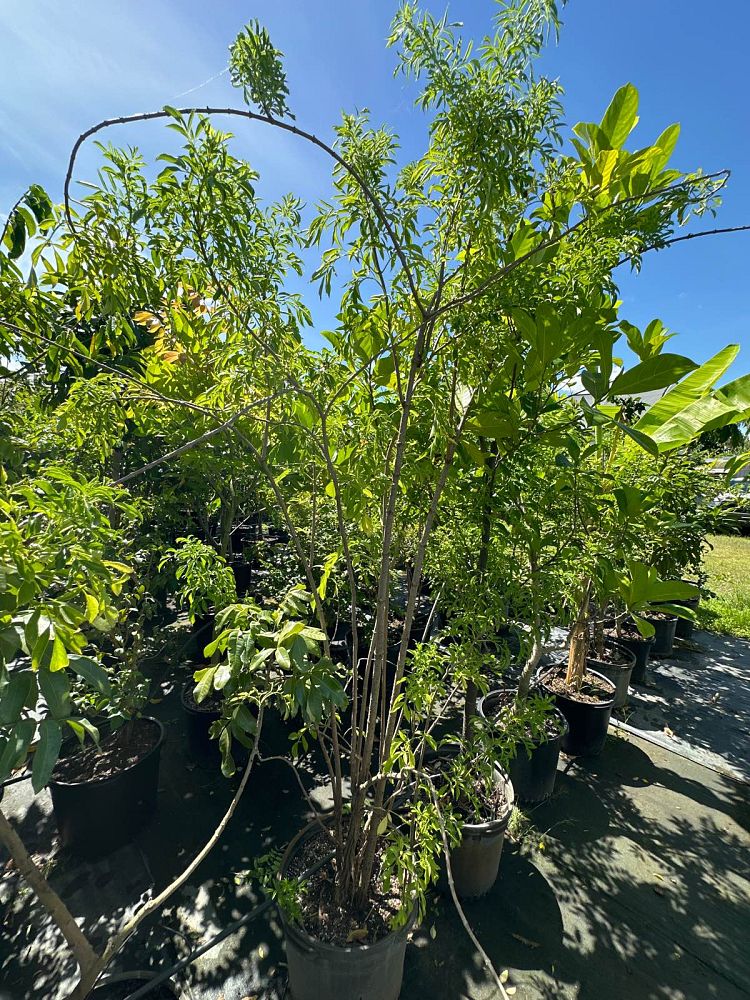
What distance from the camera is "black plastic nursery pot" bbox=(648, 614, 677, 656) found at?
4637mm

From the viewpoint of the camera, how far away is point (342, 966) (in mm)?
1464

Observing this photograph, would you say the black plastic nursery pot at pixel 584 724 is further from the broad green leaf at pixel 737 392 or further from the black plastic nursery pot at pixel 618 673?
the broad green leaf at pixel 737 392

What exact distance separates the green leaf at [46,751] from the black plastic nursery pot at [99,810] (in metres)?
1.54

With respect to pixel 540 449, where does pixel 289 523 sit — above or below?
below

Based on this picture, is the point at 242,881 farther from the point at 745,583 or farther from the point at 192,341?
the point at 745,583

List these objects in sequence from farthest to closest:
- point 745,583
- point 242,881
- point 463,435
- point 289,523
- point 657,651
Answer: point 745,583 → point 657,651 → point 242,881 → point 463,435 → point 289,523

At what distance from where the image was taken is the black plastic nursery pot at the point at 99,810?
217 cm

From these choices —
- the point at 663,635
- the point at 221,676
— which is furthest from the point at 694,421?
the point at 663,635

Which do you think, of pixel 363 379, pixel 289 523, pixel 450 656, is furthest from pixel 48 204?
pixel 450 656

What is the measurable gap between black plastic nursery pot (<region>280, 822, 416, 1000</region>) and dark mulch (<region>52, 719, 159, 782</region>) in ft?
4.07

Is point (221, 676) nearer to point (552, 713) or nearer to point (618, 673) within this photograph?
point (552, 713)

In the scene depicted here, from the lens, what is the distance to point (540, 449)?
5.91 ft

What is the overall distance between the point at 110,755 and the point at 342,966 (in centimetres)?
160

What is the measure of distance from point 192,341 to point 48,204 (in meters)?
0.51
